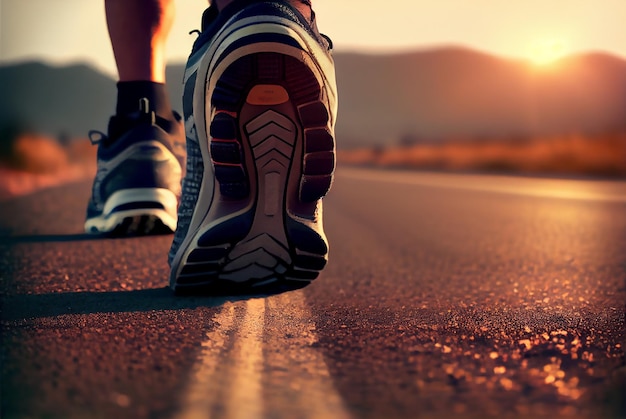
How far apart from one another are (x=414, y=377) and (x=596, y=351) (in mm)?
415

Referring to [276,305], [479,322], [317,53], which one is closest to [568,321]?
[479,322]

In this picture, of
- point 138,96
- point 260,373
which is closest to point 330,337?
point 260,373

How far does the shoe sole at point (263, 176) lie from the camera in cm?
164

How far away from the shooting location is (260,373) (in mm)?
1094

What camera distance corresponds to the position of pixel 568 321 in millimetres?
1560

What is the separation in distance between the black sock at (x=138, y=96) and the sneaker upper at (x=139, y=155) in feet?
0.09

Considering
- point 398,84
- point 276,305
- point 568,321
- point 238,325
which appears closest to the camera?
point 238,325

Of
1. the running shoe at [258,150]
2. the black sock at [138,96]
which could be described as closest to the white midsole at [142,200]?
the black sock at [138,96]

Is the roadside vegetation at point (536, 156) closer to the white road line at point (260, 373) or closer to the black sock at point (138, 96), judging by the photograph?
the black sock at point (138, 96)

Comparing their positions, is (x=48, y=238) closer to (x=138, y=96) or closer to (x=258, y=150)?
(x=138, y=96)

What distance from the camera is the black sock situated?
2693mm

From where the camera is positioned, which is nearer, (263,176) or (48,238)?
(263,176)

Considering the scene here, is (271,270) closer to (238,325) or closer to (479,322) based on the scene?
(238,325)

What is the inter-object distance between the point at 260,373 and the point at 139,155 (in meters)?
1.72
